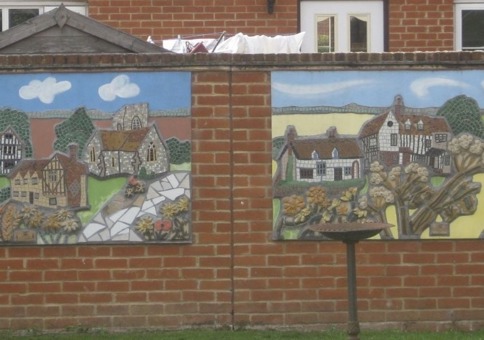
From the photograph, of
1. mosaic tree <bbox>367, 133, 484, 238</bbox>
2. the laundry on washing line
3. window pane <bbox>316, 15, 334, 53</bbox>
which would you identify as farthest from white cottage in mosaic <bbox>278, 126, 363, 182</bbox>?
window pane <bbox>316, 15, 334, 53</bbox>

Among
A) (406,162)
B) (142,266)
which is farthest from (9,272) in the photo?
(406,162)

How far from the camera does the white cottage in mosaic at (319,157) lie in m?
9.41

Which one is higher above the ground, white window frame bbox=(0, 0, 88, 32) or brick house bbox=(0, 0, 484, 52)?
white window frame bbox=(0, 0, 88, 32)

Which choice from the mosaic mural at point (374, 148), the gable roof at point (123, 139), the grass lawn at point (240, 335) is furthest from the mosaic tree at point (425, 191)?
the gable roof at point (123, 139)

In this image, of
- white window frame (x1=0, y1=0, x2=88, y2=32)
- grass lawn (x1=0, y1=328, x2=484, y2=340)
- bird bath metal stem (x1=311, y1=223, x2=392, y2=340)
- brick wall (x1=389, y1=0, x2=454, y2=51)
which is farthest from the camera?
white window frame (x1=0, y1=0, x2=88, y2=32)

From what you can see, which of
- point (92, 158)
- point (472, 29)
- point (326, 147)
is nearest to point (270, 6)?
point (472, 29)

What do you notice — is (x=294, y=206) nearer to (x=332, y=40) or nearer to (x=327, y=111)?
(x=327, y=111)

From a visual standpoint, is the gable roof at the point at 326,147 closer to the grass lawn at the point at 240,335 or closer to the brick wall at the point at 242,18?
the grass lawn at the point at 240,335

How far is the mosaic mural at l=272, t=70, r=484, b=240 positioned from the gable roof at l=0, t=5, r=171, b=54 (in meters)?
1.45

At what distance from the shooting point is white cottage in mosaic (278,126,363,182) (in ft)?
30.9

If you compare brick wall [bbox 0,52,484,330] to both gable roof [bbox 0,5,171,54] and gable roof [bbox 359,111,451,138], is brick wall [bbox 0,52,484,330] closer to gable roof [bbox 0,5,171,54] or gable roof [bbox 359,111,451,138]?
gable roof [bbox 359,111,451,138]

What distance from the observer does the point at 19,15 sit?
14727mm

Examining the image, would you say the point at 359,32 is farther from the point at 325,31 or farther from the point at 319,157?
the point at 319,157

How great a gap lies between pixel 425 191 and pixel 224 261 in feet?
5.83
